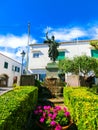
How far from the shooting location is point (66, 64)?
2316 centimetres

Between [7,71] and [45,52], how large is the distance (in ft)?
36.9

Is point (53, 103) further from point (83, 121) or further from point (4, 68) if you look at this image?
point (4, 68)

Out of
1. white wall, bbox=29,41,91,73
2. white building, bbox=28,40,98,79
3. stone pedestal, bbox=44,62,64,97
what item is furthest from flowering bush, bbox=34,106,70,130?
white wall, bbox=29,41,91,73

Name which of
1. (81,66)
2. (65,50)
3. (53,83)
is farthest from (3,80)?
(53,83)

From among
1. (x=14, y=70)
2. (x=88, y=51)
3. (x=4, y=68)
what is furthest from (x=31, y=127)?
(x=14, y=70)

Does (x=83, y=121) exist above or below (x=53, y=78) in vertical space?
below

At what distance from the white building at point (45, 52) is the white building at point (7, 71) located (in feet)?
17.5

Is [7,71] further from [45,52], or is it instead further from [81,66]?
[81,66]

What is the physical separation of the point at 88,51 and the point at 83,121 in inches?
1040

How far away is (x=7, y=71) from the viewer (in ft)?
123

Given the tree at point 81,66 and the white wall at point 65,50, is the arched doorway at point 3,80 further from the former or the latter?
the tree at point 81,66

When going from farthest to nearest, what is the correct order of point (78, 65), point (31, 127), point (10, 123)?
point (78, 65) < point (31, 127) < point (10, 123)

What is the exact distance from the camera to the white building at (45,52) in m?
30.3

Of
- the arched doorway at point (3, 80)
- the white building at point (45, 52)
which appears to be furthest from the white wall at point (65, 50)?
the arched doorway at point (3, 80)
